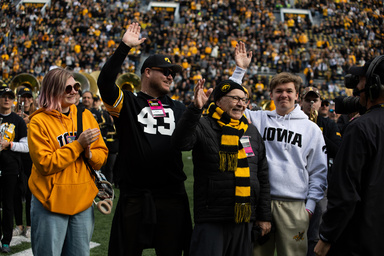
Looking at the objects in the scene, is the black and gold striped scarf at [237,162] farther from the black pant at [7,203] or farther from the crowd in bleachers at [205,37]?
the crowd in bleachers at [205,37]

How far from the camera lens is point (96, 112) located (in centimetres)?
783

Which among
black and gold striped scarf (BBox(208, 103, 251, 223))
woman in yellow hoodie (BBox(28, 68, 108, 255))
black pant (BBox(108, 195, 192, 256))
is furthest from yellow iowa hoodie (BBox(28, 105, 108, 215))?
black and gold striped scarf (BBox(208, 103, 251, 223))

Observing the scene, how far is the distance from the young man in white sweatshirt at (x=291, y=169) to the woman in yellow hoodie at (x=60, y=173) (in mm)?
1397

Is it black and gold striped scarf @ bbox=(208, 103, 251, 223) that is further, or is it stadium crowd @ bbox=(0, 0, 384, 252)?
stadium crowd @ bbox=(0, 0, 384, 252)

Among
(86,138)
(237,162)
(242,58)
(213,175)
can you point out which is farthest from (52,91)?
(242,58)

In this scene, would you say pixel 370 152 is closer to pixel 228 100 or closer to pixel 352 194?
pixel 352 194

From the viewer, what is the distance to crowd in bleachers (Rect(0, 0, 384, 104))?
23484 millimetres

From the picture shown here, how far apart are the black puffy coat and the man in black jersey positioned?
0.18m

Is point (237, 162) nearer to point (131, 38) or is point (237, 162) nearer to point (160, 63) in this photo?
point (160, 63)

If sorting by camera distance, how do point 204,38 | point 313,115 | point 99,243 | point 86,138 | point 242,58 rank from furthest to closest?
point 204,38 → point 99,243 → point 313,115 → point 242,58 → point 86,138

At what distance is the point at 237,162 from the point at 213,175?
0.20 meters

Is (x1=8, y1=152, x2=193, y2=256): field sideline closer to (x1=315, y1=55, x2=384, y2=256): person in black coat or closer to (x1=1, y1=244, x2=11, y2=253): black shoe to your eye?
(x1=1, y1=244, x2=11, y2=253): black shoe

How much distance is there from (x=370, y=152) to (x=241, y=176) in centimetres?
95

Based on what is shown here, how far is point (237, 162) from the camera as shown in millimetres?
2768
